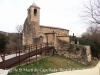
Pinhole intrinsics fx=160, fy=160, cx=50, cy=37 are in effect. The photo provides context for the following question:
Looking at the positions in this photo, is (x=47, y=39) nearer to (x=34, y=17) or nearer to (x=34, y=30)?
(x=34, y=30)

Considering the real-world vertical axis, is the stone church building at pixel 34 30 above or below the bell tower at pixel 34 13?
below

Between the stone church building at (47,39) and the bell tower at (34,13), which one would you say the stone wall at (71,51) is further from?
the bell tower at (34,13)

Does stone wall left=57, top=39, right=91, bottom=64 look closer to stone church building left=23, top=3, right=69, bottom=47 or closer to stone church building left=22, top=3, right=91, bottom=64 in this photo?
stone church building left=22, top=3, right=91, bottom=64

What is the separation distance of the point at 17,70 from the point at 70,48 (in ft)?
40.1

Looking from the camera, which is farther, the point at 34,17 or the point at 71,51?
the point at 34,17

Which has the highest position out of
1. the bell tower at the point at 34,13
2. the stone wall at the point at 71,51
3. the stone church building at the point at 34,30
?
the bell tower at the point at 34,13

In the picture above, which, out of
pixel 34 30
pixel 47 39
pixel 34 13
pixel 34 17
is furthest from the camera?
pixel 34 13

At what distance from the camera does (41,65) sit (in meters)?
16.0

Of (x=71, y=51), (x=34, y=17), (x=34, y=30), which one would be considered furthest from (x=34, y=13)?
(x=71, y=51)

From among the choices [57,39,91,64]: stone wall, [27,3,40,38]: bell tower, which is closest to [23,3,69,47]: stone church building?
[27,3,40,38]: bell tower

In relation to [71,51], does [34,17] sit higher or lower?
higher

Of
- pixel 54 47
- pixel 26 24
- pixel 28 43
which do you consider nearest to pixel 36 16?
pixel 26 24

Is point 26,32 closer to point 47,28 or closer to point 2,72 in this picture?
point 47,28

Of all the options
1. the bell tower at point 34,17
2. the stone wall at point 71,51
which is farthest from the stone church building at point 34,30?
the stone wall at point 71,51
